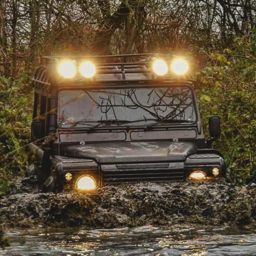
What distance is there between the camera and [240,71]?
14562 millimetres

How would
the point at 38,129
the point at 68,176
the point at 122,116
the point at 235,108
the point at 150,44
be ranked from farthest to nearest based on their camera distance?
1. the point at 150,44
2. the point at 235,108
3. the point at 122,116
4. the point at 38,129
5. the point at 68,176

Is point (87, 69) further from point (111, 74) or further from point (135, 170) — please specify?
point (135, 170)

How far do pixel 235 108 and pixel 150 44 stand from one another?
7637mm

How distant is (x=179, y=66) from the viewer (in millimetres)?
10008

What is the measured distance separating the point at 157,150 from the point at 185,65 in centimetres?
148

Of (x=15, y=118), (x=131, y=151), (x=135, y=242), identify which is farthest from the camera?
(x=15, y=118)

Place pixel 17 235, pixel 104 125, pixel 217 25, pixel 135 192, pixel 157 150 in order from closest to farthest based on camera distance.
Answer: pixel 17 235, pixel 135 192, pixel 157 150, pixel 104 125, pixel 217 25

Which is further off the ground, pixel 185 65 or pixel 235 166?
pixel 185 65

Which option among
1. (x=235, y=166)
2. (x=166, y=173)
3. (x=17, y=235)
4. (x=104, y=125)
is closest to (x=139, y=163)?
(x=166, y=173)

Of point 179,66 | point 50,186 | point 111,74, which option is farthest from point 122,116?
point 50,186

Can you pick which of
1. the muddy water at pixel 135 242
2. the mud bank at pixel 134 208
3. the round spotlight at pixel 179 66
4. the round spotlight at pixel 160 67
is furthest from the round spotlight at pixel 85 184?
the round spotlight at pixel 179 66

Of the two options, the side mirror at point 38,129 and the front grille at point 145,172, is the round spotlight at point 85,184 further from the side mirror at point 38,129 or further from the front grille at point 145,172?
the side mirror at point 38,129

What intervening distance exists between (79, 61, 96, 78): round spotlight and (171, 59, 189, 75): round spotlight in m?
0.95

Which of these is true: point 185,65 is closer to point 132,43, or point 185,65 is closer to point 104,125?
point 104,125
